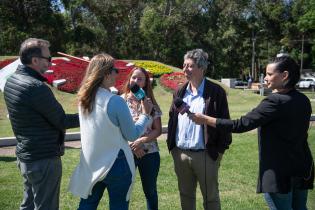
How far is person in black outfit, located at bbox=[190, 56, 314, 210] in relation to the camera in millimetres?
3436

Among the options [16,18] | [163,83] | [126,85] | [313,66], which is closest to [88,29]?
[16,18]

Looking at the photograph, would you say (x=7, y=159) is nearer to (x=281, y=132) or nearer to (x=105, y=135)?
(x=105, y=135)

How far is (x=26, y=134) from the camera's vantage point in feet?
11.5

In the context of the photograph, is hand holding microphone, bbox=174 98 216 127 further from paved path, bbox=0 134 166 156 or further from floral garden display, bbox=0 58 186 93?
floral garden display, bbox=0 58 186 93

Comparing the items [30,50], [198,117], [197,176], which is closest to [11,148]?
[197,176]

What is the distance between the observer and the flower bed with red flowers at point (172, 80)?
2273cm

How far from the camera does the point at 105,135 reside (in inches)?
130

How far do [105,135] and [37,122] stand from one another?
1.87 feet

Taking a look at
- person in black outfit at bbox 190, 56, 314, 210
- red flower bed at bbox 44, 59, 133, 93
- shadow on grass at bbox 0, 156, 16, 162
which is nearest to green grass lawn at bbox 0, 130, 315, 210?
shadow on grass at bbox 0, 156, 16, 162

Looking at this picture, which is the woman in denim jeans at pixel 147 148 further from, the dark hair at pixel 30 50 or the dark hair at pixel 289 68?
the dark hair at pixel 289 68

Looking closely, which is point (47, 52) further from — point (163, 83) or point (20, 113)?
point (163, 83)

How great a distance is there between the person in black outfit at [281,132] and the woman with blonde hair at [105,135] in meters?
0.91

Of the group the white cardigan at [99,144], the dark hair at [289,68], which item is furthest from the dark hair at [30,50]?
the dark hair at [289,68]

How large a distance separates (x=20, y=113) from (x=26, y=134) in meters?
0.17
